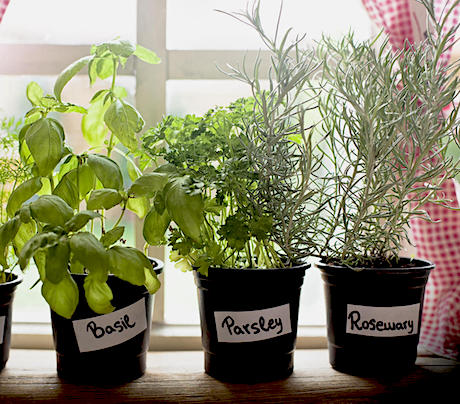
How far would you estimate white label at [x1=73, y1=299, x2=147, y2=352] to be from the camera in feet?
2.75

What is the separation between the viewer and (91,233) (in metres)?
0.73

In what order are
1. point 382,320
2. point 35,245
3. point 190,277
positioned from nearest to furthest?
1. point 35,245
2. point 382,320
3. point 190,277

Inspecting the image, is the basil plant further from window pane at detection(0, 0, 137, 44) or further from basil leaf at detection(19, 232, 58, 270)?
window pane at detection(0, 0, 137, 44)

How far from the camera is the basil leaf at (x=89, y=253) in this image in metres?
0.68

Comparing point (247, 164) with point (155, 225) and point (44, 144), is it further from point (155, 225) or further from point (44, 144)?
point (44, 144)

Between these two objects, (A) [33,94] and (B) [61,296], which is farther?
(A) [33,94]

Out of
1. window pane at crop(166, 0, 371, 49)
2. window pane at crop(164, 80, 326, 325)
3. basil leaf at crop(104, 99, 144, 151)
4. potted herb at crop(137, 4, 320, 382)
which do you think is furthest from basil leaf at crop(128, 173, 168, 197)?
window pane at crop(166, 0, 371, 49)

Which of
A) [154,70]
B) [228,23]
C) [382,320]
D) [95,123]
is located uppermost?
[228,23]

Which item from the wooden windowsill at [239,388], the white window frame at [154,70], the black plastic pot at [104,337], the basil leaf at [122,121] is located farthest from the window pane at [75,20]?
the wooden windowsill at [239,388]

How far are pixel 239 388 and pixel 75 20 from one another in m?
0.93

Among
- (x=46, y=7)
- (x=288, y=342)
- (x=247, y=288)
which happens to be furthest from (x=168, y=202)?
(x=46, y=7)

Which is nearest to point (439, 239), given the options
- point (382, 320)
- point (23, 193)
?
point (382, 320)

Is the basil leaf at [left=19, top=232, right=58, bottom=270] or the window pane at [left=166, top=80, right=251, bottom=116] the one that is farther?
the window pane at [left=166, top=80, right=251, bottom=116]

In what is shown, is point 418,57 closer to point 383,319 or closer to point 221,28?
point 383,319
